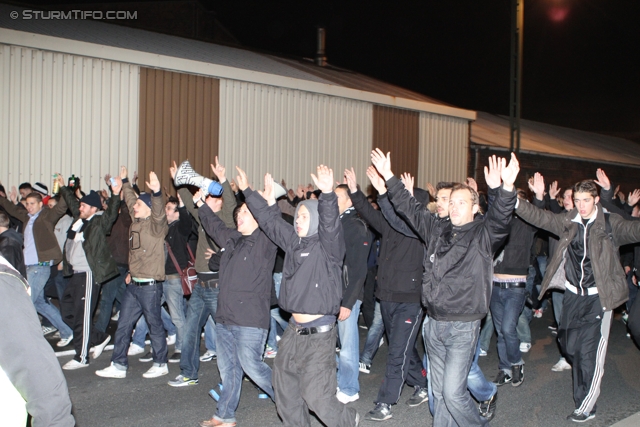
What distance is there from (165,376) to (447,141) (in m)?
12.8

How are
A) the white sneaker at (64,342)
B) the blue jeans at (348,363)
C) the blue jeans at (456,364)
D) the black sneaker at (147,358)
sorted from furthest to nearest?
the white sneaker at (64,342) → the black sneaker at (147,358) → the blue jeans at (348,363) → the blue jeans at (456,364)

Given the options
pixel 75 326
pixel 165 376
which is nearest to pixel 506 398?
pixel 165 376

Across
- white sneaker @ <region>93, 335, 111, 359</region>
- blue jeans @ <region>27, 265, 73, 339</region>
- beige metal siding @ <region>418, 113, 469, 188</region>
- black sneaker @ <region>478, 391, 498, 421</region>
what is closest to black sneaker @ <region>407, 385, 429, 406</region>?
black sneaker @ <region>478, 391, 498, 421</region>

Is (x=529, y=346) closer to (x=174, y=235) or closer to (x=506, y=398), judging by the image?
(x=506, y=398)

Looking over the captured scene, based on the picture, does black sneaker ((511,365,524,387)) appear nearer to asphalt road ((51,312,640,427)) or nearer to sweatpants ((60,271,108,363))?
asphalt road ((51,312,640,427))

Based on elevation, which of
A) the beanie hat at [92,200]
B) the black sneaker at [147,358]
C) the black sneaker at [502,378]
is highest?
the beanie hat at [92,200]

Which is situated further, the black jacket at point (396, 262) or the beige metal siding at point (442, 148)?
the beige metal siding at point (442, 148)

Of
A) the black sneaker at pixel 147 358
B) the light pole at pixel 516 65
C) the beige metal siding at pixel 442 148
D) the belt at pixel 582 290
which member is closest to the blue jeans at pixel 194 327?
the black sneaker at pixel 147 358

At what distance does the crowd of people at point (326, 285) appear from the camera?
471 centimetres

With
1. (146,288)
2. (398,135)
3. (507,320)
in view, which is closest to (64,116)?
(146,288)

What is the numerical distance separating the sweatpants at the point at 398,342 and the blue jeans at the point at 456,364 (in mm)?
1122

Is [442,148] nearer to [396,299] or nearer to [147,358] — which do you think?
[147,358]

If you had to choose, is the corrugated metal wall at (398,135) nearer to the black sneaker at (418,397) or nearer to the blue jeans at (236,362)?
the black sneaker at (418,397)

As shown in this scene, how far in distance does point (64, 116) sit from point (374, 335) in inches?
302
